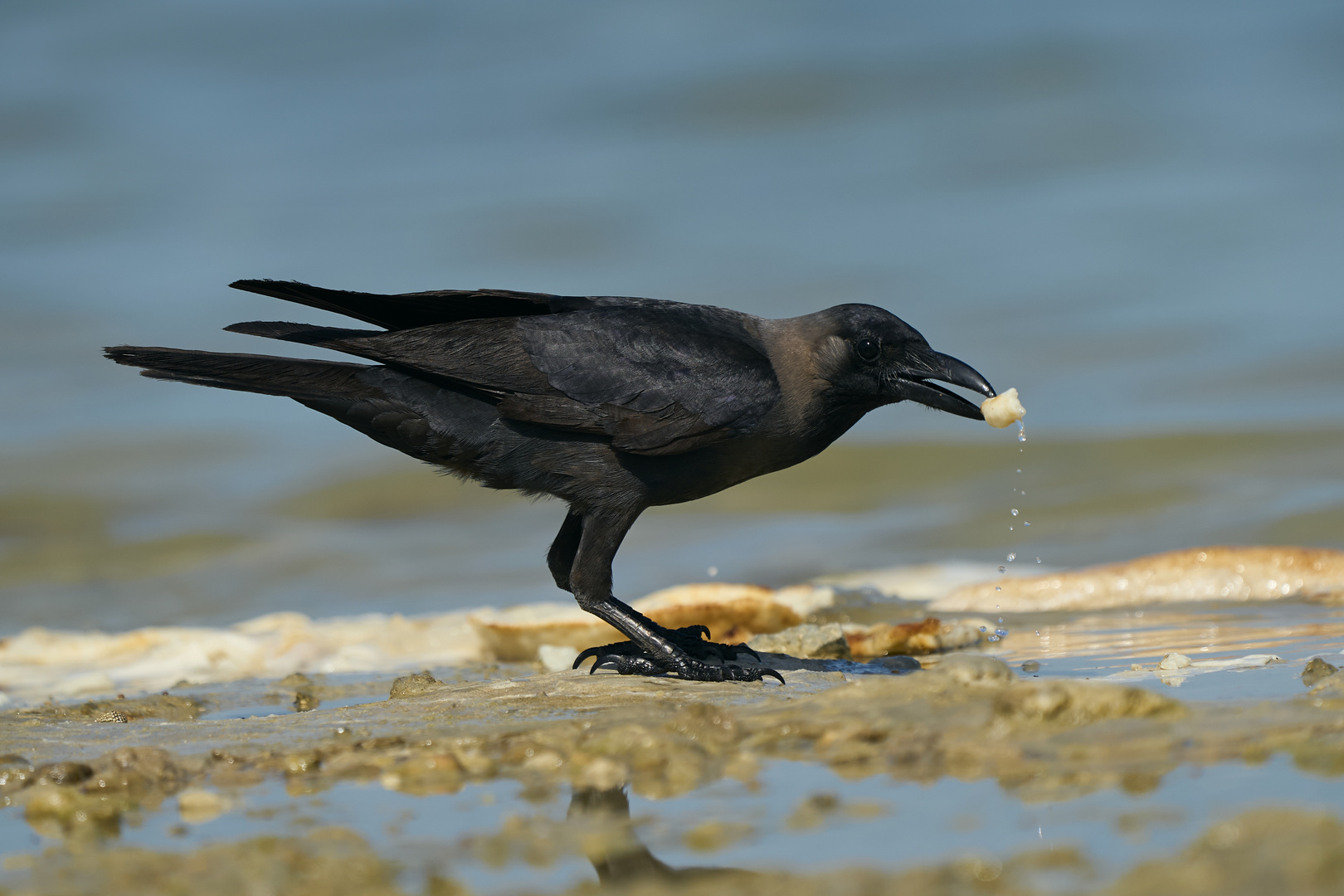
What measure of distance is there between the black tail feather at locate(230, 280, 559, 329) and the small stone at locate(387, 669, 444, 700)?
1335mm

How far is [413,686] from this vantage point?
4391 millimetres

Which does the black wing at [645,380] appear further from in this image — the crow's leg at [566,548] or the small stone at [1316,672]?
the small stone at [1316,672]

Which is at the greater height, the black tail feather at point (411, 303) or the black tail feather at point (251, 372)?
the black tail feather at point (411, 303)

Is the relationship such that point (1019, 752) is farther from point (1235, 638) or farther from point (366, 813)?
point (1235, 638)

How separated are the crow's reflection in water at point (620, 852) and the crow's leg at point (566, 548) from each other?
254cm

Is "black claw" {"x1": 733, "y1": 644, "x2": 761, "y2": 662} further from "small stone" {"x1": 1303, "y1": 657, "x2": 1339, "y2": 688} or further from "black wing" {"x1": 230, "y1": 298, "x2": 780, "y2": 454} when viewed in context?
"small stone" {"x1": 1303, "y1": 657, "x2": 1339, "y2": 688}

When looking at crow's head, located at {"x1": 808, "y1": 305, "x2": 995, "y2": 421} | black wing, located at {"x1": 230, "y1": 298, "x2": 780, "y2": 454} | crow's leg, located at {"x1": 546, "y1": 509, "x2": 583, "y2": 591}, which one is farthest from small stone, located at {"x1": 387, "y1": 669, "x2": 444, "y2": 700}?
crow's head, located at {"x1": 808, "y1": 305, "x2": 995, "y2": 421}

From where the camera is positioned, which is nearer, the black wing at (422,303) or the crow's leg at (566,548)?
the black wing at (422,303)

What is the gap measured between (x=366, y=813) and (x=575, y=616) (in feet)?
11.8

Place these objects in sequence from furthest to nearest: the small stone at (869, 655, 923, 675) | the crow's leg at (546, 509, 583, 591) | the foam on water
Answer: the foam on water
the crow's leg at (546, 509, 583, 591)
the small stone at (869, 655, 923, 675)

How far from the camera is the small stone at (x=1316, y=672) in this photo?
3422 millimetres

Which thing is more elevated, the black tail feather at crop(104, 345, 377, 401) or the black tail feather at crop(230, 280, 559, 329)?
the black tail feather at crop(230, 280, 559, 329)

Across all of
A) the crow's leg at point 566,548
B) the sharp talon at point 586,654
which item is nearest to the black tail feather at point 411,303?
the crow's leg at point 566,548

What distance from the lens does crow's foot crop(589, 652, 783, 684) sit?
4.45 m
